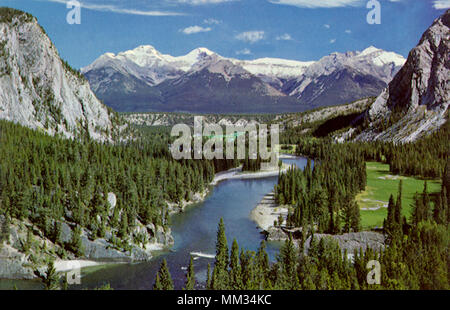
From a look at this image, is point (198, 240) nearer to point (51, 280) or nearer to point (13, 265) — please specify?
point (51, 280)

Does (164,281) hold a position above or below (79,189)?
below

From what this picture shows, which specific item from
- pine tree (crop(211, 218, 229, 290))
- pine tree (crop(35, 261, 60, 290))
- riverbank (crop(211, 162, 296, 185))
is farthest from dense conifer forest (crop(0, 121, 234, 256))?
riverbank (crop(211, 162, 296, 185))

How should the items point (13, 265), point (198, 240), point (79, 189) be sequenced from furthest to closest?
1. point (79, 189)
2. point (198, 240)
3. point (13, 265)

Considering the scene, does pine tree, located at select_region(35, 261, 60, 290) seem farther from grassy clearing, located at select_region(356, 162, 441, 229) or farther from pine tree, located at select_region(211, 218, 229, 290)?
grassy clearing, located at select_region(356, 162, 441, 229)

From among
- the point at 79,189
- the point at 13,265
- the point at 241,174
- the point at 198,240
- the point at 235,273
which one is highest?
the point at 79,189

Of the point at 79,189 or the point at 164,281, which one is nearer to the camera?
the point at 164,281

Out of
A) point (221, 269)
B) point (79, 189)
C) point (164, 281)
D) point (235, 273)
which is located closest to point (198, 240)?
point (221, 269)

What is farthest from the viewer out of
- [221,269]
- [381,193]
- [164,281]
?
[381,193]
